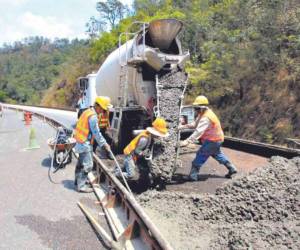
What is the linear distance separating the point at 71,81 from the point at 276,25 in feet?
131

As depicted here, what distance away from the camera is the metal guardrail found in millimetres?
3934

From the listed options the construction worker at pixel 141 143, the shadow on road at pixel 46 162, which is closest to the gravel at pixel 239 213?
the construction worker at pixel 141 143

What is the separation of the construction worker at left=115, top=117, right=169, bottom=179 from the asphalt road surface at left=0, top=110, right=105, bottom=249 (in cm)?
85

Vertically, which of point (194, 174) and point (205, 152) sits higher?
point (205, 152)

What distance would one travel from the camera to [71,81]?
51.1 m

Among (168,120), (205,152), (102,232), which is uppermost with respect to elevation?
(168,120)

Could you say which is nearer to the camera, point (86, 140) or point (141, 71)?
point (86, 140)

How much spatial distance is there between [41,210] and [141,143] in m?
2.01

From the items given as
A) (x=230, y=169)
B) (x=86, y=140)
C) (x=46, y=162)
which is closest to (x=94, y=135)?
(x=86, y=140)

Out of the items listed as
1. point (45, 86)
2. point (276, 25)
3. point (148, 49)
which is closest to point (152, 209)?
point (148, 49)

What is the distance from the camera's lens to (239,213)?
16.6 feet

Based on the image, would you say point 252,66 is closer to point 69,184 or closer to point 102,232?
point 69,184

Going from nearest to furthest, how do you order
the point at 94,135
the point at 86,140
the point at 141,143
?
the point at 141,143
the point at 94,135
the point at 86,140

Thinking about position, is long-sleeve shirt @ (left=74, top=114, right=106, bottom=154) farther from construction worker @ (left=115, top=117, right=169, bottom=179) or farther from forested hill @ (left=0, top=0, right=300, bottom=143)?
forested hill @ (left=0, top=0, right=300, bottom=143)
